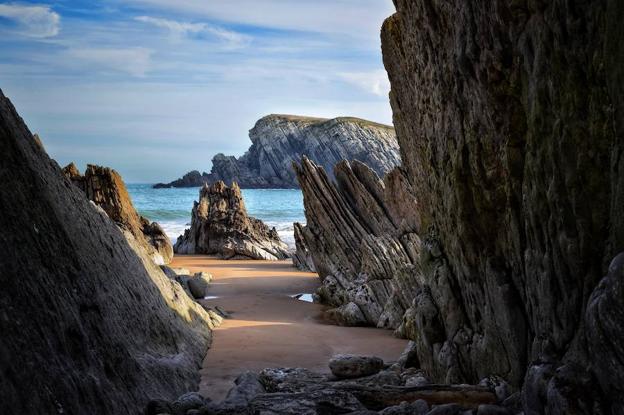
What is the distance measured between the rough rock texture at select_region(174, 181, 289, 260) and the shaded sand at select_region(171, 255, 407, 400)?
746 centimetres

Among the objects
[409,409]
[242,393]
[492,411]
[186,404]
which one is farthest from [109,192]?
[492,411]

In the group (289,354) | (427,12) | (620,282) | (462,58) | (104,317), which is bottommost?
(289,354)

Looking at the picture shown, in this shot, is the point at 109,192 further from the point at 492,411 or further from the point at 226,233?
the point at 492,411

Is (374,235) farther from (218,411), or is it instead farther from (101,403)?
(101,403)

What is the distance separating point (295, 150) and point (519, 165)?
5279 inches

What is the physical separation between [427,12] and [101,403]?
16.7 feet

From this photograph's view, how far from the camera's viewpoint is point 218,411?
6016 millimetres

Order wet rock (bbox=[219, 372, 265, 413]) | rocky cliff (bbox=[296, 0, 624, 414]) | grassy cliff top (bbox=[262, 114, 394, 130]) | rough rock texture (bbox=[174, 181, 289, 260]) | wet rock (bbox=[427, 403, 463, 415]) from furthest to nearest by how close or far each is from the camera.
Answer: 1. grassy cliff top (bbox=[262, 114, 394, 130])
2. rough rock texture (bbox=[174, 181, 289, 260])
3. wet rock (bbox=[219, 372, 265, 413])
4. wet rock (bbox=[427, 403, 463, 415])
5. rocky cliff (bbox=[296, 0, 624, 414])

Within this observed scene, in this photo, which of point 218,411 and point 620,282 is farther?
point 218,411

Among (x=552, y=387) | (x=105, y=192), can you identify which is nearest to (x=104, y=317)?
(x=552, y=387)

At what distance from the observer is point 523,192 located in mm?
5230

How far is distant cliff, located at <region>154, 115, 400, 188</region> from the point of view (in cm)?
12962

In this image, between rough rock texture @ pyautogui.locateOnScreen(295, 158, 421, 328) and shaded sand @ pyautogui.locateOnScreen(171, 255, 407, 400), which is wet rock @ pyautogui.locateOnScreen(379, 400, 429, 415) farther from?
rough rock texture @ pyautogui.locateOnScreen(295, 158, 421, 328)

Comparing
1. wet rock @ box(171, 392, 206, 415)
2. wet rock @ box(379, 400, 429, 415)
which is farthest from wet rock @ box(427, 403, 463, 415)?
wet rock @ box(171, 392, 206, 415)
